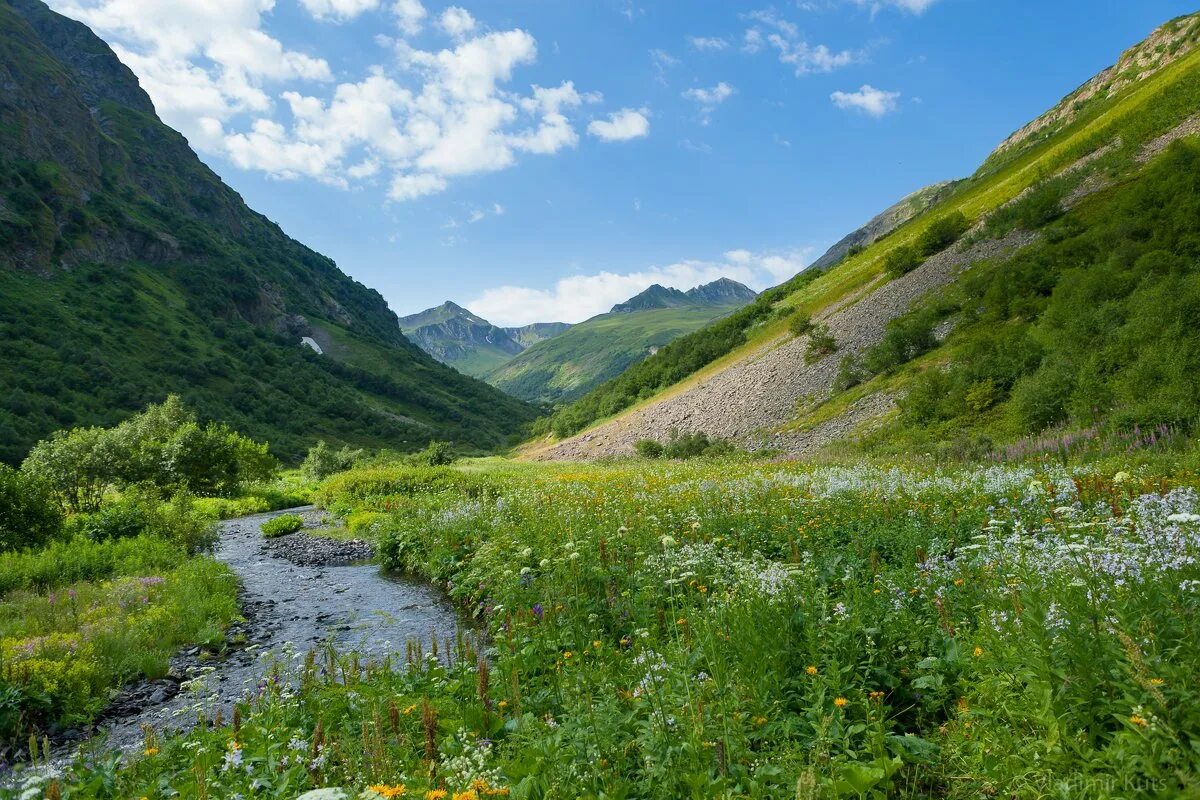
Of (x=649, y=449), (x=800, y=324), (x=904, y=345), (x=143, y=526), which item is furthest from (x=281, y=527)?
(x=800, y=324)

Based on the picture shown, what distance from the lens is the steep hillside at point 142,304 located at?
8688cm

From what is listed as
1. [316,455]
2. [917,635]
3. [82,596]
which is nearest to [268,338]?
[316,455]

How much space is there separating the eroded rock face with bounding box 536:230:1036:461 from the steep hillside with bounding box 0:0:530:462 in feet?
211

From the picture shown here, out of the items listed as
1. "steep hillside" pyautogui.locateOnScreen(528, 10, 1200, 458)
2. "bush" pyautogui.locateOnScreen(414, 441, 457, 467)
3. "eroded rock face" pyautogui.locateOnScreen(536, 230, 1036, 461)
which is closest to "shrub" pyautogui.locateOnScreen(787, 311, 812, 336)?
"steep hillside" pyautogui.locateOnScreen(528, 10, 1200, 458)

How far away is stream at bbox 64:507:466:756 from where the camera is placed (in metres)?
7.77

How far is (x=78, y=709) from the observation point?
794 centimetres

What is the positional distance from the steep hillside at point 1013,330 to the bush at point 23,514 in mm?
28652

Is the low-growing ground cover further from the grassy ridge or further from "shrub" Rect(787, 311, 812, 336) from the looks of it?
the grassy ridge

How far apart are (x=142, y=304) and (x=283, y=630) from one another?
135 meters

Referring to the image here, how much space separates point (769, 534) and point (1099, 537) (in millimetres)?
5290

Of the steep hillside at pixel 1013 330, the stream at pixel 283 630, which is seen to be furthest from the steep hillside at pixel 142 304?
the steep hillside at pixel 1013 330

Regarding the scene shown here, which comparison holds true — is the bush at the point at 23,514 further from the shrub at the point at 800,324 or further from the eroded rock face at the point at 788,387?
the shrub at the point at 800,324

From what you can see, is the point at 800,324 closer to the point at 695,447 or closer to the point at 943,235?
the point at 943,235

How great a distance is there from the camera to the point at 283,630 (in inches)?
454
